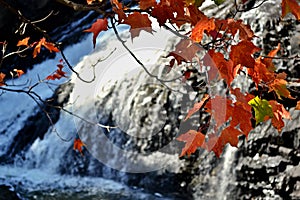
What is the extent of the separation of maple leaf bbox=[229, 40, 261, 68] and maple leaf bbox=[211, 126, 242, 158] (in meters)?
0.43

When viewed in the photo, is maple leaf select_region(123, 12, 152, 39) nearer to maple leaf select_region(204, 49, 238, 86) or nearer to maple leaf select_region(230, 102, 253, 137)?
maple leaf select_region(204, 49, 238, 86)

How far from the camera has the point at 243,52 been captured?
1.40 metres

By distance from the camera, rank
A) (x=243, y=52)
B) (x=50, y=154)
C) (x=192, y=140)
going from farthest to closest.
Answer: (x=50, y=154) < (x=192, y=140) < (x=243, y=52)

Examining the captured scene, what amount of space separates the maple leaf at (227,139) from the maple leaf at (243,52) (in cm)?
43

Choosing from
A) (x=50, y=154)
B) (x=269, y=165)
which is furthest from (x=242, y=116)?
(x=50, y=154)

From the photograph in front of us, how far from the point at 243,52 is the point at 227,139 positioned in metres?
0.58

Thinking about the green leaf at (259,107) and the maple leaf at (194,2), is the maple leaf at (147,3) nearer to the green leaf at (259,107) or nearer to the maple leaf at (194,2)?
the maple leaf at (194,2)

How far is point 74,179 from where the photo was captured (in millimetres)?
4699

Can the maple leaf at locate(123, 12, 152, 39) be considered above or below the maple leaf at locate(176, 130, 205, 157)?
above

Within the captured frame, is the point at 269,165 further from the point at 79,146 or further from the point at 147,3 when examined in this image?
the point at 147,3

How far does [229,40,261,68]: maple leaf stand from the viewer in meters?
1.40

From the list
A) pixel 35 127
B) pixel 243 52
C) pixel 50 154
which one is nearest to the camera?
pixel 243 52

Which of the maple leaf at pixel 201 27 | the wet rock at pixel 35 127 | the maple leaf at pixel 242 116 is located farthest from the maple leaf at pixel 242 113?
the wet rock at pixel 35 127

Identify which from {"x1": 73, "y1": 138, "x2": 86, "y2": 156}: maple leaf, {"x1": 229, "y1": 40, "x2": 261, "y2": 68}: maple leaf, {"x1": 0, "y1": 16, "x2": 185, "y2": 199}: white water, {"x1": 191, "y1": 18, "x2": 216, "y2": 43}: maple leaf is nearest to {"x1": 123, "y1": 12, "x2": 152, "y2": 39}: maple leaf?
{"x1": 191, "y1": 18, "x2": 216, "y2": 43}: maple leaf
